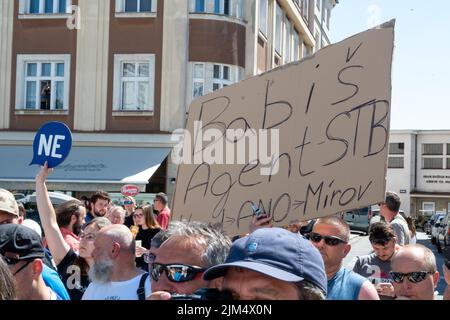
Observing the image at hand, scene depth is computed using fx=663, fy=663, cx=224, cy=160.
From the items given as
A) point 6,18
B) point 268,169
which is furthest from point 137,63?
point 268,169

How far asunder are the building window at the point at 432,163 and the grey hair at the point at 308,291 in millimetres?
60788

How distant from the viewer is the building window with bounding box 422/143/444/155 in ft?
199

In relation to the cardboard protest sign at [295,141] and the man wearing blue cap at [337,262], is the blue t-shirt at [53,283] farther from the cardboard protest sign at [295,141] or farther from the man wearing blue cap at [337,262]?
the man wearing blue cap at [337,262]

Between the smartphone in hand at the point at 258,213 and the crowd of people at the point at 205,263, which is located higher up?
the smartphone in hand at the point at 258,213

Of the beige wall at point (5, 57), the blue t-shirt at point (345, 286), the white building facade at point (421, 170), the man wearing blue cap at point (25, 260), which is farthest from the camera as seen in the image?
the white building facade at point (421, 170)

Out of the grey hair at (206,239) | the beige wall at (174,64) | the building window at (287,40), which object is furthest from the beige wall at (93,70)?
the grey hair at (206,239)

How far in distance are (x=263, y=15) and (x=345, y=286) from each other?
22.2 m

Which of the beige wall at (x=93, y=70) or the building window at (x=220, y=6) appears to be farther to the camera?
the building window at (x=220, y=6)

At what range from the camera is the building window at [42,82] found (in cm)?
2153

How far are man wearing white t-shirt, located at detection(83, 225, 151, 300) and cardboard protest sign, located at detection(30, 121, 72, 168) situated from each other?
124 cm

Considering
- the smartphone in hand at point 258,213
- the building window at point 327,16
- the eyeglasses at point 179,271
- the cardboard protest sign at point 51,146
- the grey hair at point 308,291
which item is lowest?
the eyeglasses at point 179,271

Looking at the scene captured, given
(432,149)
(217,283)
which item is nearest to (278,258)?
(217,283)
